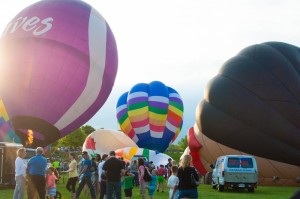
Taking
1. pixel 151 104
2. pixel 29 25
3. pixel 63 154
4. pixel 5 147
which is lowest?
pixel 63 154

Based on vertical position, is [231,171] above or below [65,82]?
below

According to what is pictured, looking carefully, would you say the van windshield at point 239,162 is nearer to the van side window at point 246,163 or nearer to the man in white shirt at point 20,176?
the van side window at point 246,163

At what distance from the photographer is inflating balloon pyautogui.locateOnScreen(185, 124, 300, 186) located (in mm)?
23203

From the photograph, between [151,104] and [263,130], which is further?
[151,104]

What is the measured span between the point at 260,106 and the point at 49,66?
10075mm

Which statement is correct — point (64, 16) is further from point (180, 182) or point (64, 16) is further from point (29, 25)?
point (180, 182)

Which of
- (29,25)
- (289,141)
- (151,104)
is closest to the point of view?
(29,25)

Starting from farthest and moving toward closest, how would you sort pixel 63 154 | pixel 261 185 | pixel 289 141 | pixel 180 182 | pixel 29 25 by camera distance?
pixel 63 154 < pixel 261 185 < pixel 289 141 < pixel 29 25 < pixel 180 182

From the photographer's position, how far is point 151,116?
39.5m

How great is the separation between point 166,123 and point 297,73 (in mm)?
18527

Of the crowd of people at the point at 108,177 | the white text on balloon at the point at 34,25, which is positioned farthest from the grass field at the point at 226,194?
the white text on balloon at the point at 34,25

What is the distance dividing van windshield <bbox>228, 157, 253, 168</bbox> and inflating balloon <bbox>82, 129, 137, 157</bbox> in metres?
20.2

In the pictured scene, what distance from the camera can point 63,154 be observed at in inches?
3371

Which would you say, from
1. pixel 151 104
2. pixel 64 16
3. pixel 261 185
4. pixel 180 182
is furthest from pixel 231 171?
pixel 151 104
